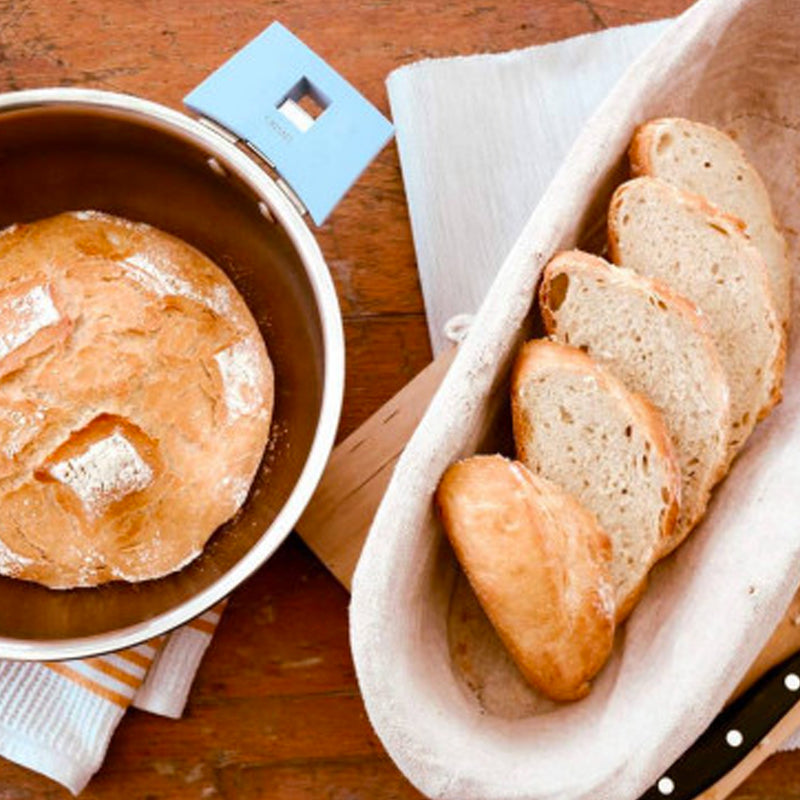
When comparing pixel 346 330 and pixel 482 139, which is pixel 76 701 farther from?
pixel 482 139

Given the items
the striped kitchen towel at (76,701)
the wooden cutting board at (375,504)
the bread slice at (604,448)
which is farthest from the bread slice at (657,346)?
the striped kitchen towel at (76,701)

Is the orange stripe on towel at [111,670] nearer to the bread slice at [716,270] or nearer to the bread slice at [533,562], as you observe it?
the bread slice at [533,562]

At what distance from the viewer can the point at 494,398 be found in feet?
2.51

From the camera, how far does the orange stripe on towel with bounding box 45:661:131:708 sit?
2.75ft

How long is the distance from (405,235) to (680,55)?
0.80 ft

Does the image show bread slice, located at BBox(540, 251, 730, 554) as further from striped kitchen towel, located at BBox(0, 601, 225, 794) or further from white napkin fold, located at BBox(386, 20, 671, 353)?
striped kitchen towel, located at BBox(0, 601, 225, 794)

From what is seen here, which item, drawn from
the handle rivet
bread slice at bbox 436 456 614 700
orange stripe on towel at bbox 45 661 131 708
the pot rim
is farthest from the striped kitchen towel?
the handle rivet

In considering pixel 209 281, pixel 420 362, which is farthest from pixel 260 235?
pixel 420 362

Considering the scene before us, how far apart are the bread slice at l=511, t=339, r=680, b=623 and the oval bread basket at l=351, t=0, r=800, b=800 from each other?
1.1 inches

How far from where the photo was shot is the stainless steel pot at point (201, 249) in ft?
2.40

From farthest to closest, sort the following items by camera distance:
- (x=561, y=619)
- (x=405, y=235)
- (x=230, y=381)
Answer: (x=405, y=235), (x=230, y=381), (x=561, y=619)

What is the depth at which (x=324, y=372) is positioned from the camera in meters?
0.76

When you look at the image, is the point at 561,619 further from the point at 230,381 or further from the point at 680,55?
the point at 680,55

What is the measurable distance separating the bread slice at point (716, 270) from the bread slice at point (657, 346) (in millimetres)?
31
